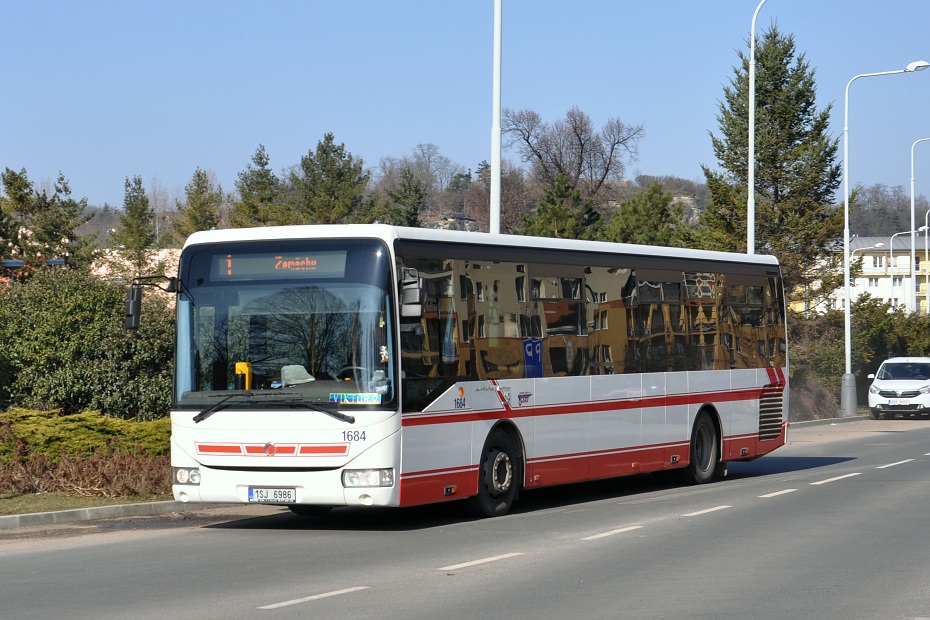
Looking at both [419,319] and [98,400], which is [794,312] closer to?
[98,400]

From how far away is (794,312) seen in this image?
47.3 m

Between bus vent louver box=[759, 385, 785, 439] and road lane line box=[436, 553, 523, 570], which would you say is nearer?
road lane line box=[436, 553, 523, 570]

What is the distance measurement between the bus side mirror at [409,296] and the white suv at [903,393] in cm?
3079

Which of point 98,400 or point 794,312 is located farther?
point 794,312

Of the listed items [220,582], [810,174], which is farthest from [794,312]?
[220,582]

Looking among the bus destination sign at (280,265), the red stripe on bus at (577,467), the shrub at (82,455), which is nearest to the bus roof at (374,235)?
the bus destination sign at (280,265)

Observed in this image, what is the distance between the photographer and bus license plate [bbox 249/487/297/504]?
13.2 metres

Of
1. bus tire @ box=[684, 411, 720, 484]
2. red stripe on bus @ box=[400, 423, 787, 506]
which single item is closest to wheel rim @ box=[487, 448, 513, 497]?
red stripe on bus @ box=[400, 423, 787, 506]

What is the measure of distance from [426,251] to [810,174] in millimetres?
33116

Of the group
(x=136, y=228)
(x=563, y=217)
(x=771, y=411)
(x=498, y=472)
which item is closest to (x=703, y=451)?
(x=771, y=411)

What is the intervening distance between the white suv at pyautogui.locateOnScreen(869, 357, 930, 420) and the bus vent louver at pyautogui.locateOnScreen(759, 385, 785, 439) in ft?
69.4

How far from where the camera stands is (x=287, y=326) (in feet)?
43.8

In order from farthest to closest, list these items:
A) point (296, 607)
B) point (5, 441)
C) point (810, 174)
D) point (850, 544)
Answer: point (810, 174), point (5, 441), point (850, 544), point (296, 607)

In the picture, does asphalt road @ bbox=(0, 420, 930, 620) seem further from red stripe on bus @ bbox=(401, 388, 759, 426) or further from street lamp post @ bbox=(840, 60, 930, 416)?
street lamp post @ bbox=(840, 60, 930, 416)
